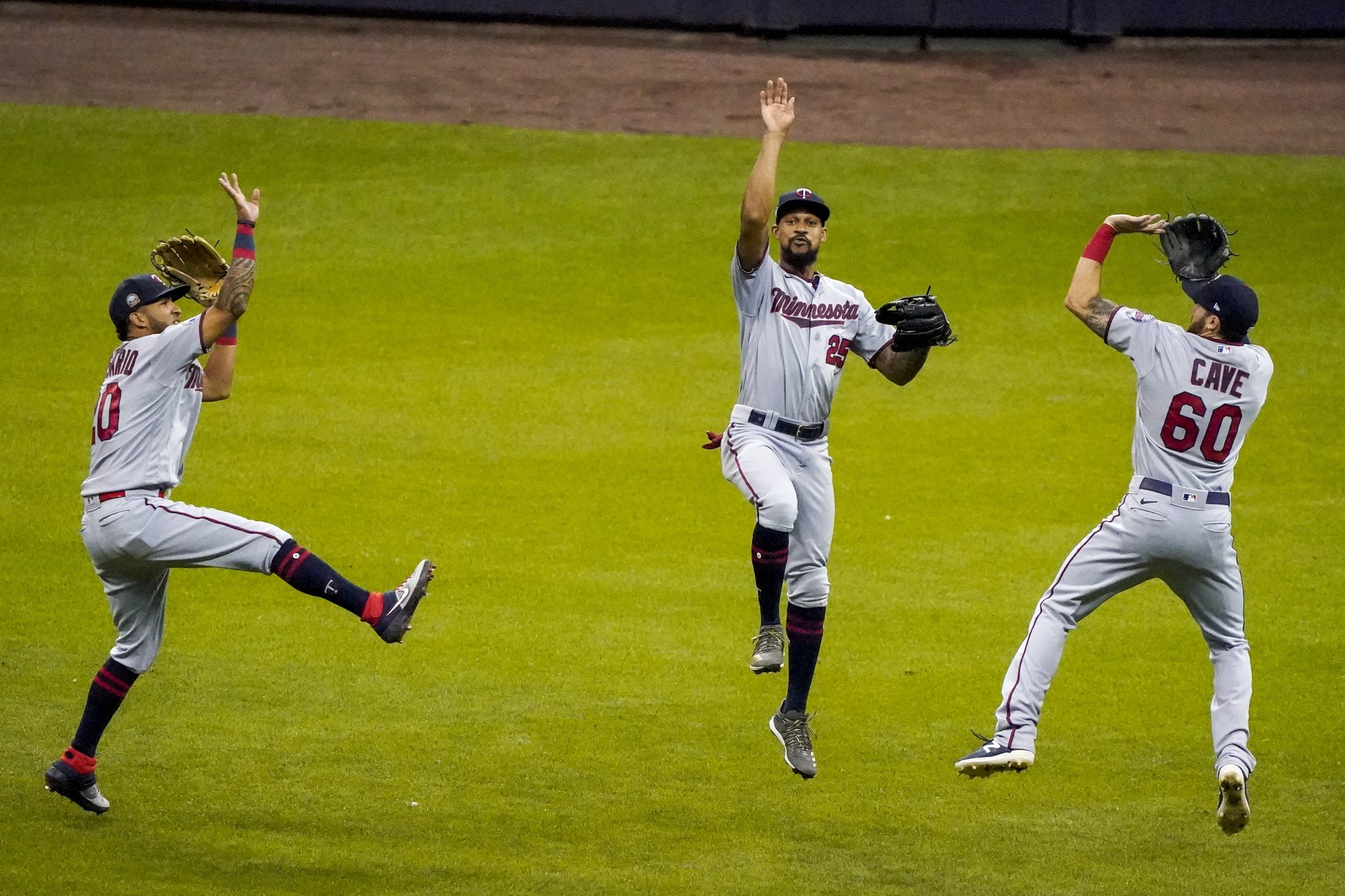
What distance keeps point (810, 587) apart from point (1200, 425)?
185 centimetres

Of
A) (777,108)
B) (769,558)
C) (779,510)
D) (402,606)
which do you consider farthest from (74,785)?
(777,108)

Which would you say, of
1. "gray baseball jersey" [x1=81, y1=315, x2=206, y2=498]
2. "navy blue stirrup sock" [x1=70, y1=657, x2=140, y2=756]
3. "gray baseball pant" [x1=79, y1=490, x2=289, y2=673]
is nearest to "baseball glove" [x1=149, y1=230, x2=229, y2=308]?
"gray baseball jersey" [x1=81, y1=315, x2=206, y2=498]

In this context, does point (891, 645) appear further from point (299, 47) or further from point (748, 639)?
point (299, 47)

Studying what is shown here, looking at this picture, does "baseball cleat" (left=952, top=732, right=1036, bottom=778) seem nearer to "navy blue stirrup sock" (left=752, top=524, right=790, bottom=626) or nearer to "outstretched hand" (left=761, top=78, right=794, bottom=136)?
"navy blue stirrup sock" (left=752, top=524, right=790, bottom=626)

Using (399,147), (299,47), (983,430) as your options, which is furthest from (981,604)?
(299,47)

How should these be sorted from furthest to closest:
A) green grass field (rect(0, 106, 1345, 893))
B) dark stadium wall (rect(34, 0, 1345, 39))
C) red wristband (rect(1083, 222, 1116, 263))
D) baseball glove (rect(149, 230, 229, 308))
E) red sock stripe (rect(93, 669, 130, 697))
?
dark stadium wall (rect(34, 0, 1345, 39)), green grass field (rect(0, 106, 1345, 893)), baseball glove (rect(149, 230, 229, 308)), red sock stripe (rect(93, 669, 130, 697)), red wristband (rect(1083, 222, 1116, 263))

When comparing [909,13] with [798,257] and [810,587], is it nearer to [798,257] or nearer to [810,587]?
[798,257]

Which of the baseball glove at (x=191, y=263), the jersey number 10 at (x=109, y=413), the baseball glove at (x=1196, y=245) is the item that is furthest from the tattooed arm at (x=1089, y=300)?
the jersey number 10 at (x=109, y=413)

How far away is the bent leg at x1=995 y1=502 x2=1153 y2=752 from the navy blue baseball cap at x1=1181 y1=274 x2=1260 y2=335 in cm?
87

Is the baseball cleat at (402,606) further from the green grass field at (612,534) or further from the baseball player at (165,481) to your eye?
the green grass field at (612,534)

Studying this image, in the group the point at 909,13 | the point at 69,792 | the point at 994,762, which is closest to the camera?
the point at 994,762

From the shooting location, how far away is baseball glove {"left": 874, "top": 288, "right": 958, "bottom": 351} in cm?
696

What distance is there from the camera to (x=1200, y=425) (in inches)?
257

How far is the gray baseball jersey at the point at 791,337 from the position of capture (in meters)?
7.26
